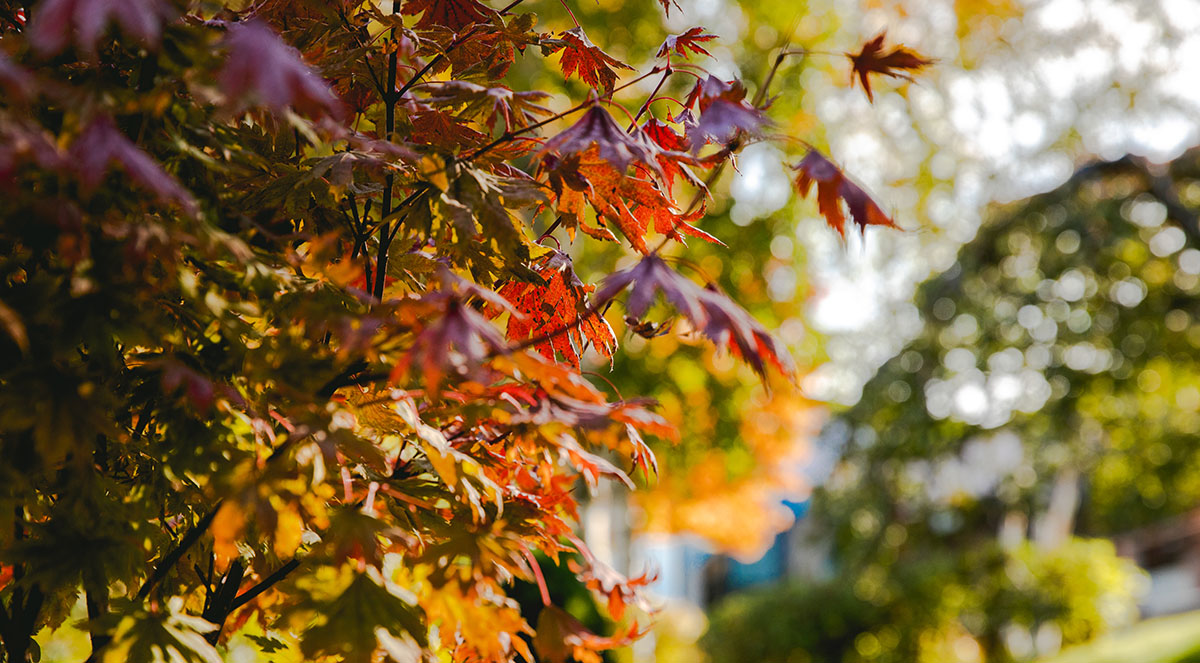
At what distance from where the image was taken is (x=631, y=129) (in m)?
1.59

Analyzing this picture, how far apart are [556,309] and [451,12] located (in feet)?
2.23

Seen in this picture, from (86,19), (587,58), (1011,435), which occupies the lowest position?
(86,19)

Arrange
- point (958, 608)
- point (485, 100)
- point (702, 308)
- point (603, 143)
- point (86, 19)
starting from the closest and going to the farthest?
point (86, 19) < point (702, 308) < point (603, 143) < point (485, 100) < point (958, 608)

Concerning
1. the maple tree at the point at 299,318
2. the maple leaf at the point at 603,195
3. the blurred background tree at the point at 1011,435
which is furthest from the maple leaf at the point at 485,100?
the blurred background tree at the point at 1011,435

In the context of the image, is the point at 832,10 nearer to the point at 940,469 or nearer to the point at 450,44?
the point at 940,469

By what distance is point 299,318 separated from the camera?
1.21m

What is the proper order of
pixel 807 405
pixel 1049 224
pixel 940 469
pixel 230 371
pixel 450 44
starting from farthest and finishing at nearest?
pixel 807 405 < pixel 940 469 < pixel 1049 224 < pixel 450 44 < pixel 230 371

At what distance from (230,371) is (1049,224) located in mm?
8625

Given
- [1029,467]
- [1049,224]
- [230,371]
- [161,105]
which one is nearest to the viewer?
[161,105]

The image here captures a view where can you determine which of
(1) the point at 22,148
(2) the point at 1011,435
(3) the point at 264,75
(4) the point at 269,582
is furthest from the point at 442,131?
(2) the point at 1011,435

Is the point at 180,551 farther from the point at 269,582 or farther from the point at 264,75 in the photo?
the point at 264,75

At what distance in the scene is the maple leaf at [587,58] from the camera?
167 cm

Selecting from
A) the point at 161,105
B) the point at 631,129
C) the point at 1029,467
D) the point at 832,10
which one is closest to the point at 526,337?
the point at 631,129

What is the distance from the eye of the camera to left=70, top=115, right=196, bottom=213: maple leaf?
966 millimetres
